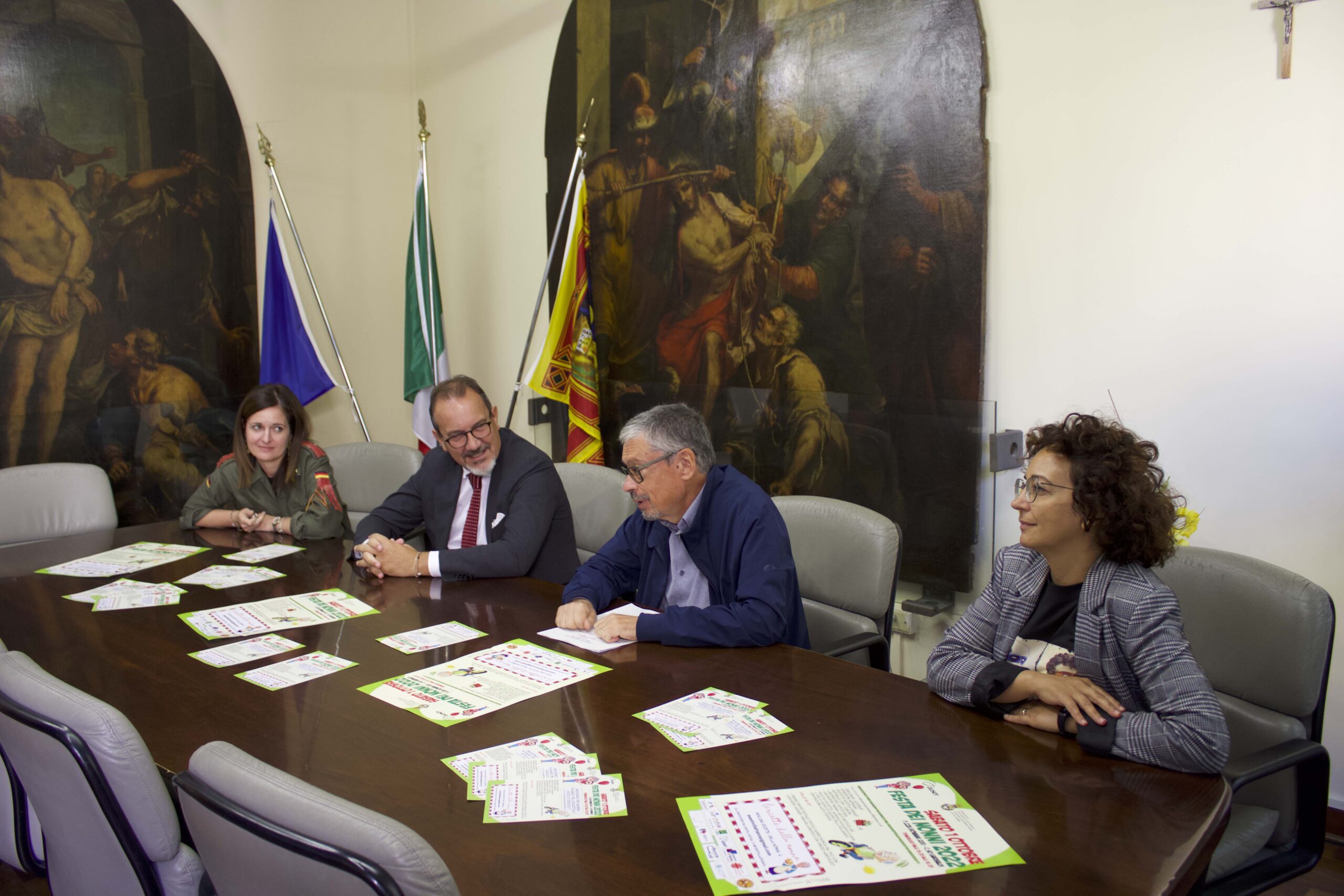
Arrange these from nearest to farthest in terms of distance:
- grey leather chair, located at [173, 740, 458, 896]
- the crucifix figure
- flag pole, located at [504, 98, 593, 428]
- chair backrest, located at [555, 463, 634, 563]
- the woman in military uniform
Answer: grey leather chair, located at [173, 740, 458, 896]
the crucifix figure
chair backrest, located at [555, 463, 634, 563]
the woman in military uniform
flag pole, located at [504, 98, 593, 428]

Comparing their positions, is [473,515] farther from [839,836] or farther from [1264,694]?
[1264,694]

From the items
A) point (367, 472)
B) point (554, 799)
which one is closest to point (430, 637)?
point (554, 799)

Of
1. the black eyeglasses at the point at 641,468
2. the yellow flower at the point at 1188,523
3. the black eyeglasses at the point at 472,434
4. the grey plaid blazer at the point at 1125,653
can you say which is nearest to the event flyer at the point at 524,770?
the grey plaid blazer at the point at 1125,653

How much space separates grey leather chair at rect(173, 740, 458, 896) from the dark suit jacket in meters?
1.57

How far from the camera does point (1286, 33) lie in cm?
260

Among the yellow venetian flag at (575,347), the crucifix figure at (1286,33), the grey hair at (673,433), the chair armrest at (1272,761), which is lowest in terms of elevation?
the chair armrest at (1272,761)

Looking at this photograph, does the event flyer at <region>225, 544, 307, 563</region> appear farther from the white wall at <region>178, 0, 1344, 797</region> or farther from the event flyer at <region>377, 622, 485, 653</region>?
the white wall at <region>178, 0, 1344, 797</region>

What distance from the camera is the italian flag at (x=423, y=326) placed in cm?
487

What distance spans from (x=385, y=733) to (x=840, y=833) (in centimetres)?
81

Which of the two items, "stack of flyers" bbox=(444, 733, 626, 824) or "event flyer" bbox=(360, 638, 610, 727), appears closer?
"stack of flyers" bbox=(444, 733, 626, 824)

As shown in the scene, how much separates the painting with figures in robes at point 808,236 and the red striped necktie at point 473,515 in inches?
50.3

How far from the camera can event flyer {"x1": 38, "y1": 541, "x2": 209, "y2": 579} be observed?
281 centimetres

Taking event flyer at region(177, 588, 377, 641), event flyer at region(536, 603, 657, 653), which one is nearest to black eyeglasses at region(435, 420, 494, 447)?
event flyer at region(177, 588, 377, 641)

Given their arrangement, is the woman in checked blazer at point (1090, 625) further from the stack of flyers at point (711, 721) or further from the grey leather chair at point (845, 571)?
the grey leather chair at point (845, 571)
